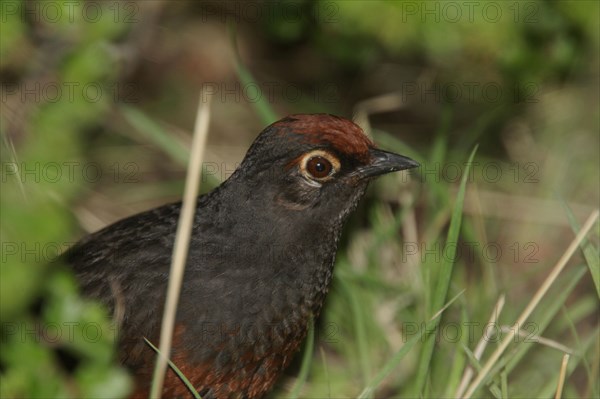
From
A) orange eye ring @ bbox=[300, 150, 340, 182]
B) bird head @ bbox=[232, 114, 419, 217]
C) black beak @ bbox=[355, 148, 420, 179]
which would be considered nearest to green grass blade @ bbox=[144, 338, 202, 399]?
bird head @ bbox=[232, 114, 419, 217]

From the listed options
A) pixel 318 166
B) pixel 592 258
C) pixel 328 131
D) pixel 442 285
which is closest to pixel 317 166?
pixel 318 166

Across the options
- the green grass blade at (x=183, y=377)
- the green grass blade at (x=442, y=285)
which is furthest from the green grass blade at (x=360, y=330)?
the green grass blade at (x=183, y=377)

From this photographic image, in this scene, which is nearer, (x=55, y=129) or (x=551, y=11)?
Answer: (x=55, y=129)

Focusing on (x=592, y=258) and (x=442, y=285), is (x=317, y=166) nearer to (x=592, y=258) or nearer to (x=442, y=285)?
(x=442, y=285)

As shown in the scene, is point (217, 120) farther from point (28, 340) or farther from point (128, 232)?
point (28, 340)

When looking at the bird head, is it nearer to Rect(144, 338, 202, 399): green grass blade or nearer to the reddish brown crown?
the reddish brown crown

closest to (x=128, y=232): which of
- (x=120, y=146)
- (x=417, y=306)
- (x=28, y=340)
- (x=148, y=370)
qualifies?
(x=148, y=370)
